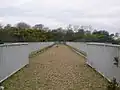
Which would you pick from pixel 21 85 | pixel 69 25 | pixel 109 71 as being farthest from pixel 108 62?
pixel 69 25

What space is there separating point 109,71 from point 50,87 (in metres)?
2.59

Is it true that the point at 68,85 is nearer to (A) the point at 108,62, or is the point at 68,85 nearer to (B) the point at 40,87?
(B) the point at 40,87

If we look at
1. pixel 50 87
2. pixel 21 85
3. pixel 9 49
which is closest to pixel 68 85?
pixel 50 87

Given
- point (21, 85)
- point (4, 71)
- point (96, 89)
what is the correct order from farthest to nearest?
point (4, 71)
point (21, 85)
point (96, 89)

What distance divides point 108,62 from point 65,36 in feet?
362

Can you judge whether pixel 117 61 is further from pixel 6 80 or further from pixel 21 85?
pixel 6 80

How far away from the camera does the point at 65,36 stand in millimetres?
120750

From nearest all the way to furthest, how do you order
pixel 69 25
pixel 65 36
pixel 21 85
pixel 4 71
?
1. pixel 21 85
2. pixel 4 71
3. pixel 65 36
4. pixel 69 25

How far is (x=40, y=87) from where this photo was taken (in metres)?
8.65

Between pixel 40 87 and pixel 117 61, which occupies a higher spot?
pixel 117 61

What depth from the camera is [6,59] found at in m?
10.1

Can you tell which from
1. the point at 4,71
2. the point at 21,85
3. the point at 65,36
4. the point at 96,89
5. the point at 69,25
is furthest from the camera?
the point at 69,25

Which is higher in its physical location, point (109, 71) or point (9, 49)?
point (9, 49)

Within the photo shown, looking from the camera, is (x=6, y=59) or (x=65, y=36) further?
(x=65, y=36)
